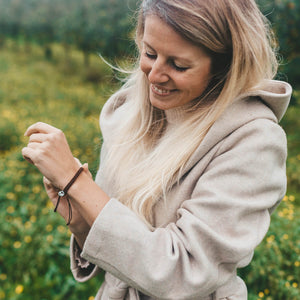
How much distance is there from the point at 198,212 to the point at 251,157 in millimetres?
224

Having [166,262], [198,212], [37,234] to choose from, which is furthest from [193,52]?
[37,234]

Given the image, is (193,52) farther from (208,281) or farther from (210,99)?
(208,281)

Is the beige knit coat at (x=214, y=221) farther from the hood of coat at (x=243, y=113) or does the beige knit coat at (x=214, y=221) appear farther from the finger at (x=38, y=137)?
the finger at (x=38, y=137)

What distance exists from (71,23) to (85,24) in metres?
0.97

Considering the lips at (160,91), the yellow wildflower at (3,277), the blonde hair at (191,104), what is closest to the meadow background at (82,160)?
the yellow wildflower at (3,277)

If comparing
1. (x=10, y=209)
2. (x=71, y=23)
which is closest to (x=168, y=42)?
(x=10, y=209)

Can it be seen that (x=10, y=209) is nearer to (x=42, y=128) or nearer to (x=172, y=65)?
(x=42, y=128)

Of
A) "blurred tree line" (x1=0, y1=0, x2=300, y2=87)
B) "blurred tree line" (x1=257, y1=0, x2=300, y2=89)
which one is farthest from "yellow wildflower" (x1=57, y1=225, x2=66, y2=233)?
"blurred tree line" (x1=257, y1=0, x2=300, y2=89)

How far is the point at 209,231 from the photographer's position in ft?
3.23

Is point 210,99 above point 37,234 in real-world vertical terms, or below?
above

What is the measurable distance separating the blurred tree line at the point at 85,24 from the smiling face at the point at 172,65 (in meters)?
3.89

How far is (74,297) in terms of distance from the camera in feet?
7.97

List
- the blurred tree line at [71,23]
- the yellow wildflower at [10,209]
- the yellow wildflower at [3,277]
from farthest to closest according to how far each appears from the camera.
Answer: the blurred tree line at [71,23] < the yellow wildflower at [10,209] < the yellow wildflower at [3,277]

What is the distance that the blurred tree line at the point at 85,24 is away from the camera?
18.2 feet
